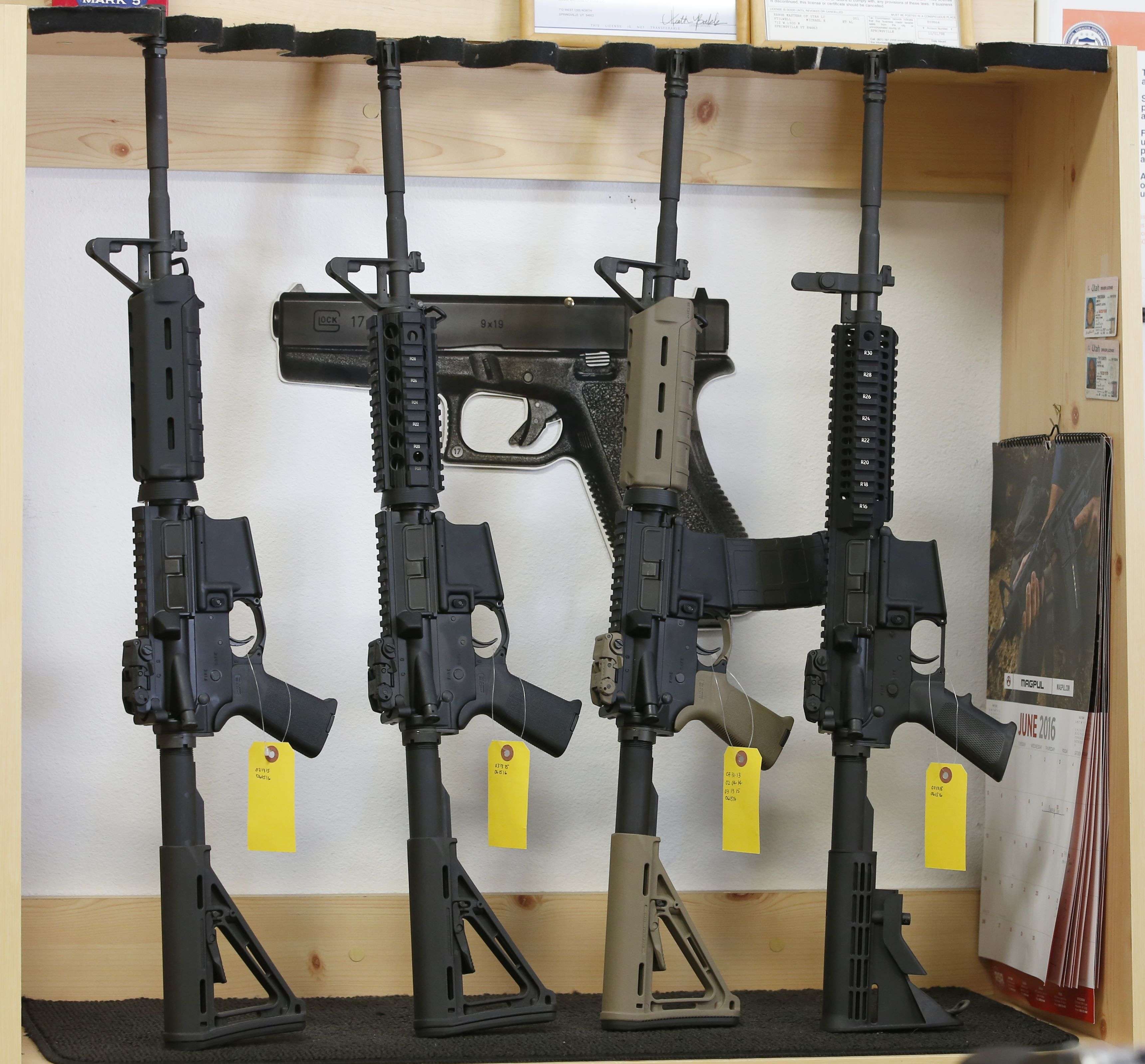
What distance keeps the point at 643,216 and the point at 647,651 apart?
2.25 feet

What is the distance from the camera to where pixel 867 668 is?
170 centimetres

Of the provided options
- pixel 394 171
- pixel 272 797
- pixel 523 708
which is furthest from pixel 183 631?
pixel 394 171

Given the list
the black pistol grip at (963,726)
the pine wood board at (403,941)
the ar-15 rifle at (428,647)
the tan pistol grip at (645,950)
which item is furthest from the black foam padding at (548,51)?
the pine wood board at (403,941)

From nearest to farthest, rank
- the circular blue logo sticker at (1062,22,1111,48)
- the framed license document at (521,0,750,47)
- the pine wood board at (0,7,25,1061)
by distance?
the pine wood board at (0,7,25,1061) < the framed license document at (521,0,750,47) < the circular blue logo sticker at (1062,22,1111,48)

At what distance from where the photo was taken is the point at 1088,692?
168cm

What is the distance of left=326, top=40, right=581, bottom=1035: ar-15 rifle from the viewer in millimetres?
1642

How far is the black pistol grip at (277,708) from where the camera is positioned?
1651 millimetres

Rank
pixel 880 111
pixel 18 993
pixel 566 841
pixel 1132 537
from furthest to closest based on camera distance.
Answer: pixel 566 841 < pixel 880 111 < pixel 1132 537 < pixel 18 993

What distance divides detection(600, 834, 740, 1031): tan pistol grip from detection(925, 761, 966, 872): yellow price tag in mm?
331

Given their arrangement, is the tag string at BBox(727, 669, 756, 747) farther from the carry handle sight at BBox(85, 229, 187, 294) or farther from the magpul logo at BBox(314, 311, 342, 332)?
the carry handle sight at BBox(85, 229, 187, 294)

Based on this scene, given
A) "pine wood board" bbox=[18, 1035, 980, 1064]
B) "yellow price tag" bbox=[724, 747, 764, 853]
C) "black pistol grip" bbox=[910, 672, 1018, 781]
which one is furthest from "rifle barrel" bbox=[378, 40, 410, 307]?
"pine wood board" bbox=[18, 1035, 980, 1064]

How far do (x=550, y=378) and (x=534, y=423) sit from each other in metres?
0.07

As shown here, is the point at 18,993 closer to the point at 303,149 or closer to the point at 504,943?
the point at 504,943

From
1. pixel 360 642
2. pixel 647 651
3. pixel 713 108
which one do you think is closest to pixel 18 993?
pixel 360 642
